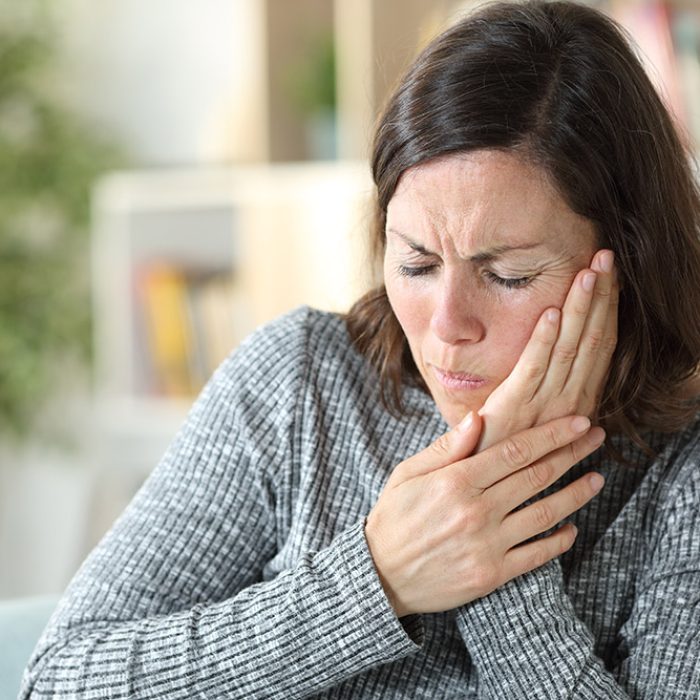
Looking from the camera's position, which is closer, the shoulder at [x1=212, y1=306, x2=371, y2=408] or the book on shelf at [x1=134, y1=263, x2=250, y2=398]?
the shoulder at [x1=212, y1=306, x2=371, y2=408]

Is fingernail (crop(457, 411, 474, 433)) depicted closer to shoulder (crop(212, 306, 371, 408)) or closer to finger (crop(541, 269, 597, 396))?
finger (crop(541, 269, 597, 396))

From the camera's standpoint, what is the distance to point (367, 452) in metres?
1.24

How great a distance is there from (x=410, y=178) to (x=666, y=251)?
268mm

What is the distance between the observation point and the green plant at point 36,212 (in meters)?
3.45

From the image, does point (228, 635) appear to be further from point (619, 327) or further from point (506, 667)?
point (619, 327)

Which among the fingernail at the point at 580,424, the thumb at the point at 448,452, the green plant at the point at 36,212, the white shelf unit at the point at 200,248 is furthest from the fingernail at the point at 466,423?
the green plant at the point at 36,212

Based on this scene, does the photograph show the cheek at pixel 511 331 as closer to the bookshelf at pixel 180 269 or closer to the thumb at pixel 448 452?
the thumb at pixel 448 452

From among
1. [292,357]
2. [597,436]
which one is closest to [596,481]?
[597,436]

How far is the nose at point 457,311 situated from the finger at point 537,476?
14 centimetres

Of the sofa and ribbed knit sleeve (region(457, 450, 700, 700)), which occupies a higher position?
ribbed knit sleeve (region(457, 450, 700, 700))

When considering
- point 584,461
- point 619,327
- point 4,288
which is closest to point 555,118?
point 619,327

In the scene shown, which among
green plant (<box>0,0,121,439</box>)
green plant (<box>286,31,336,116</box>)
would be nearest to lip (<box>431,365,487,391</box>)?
green plant (<box>286,31,336,116</box>)

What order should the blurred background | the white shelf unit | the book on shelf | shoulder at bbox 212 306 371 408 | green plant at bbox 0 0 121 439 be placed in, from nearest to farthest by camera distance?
shoulder at bbox 212 306 371 408 → the blurred background → the white shelf unit → the book on shelf → green plant at bbox 0 0 121 439

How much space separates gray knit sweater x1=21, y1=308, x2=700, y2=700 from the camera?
111 cm
